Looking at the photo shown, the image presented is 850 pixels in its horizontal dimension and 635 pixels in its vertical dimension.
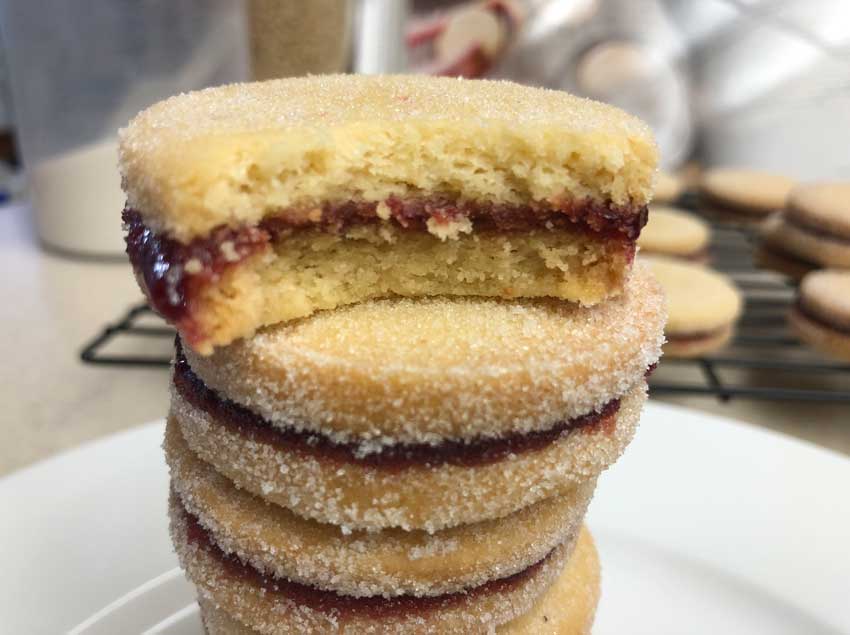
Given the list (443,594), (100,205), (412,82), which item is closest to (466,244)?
(412,82)

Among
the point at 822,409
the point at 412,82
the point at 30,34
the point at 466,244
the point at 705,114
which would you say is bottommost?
the point at 822,409

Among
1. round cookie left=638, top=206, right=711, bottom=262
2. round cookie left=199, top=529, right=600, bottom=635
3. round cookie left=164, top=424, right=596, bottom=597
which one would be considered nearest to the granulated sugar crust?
round cookie left=164, top=424, right=596, bottom=597

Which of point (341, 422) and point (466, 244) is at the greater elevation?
point (466, 244)

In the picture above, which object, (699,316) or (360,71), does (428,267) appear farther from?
(360,71)

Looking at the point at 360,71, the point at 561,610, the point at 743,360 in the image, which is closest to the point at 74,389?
the point at 360,71

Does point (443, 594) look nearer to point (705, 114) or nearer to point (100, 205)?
point (100, 205)

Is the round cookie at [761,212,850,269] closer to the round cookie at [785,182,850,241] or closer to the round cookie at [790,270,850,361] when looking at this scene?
the round cookie at [785,182,850,241]

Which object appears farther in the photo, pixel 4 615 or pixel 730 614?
pixel 730 614
